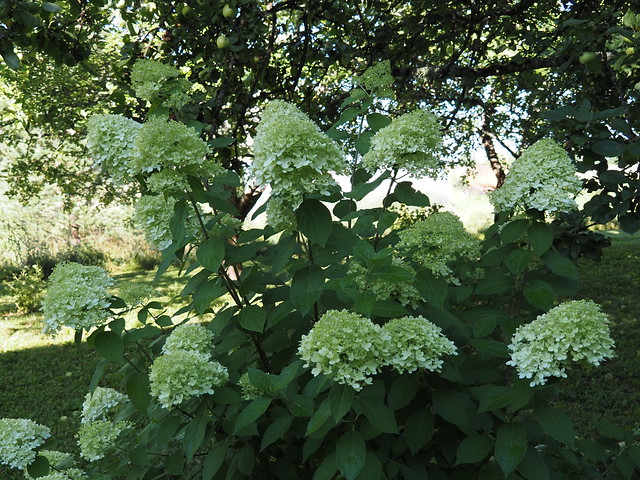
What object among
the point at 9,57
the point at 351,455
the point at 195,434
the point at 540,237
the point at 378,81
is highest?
the point at 9,57

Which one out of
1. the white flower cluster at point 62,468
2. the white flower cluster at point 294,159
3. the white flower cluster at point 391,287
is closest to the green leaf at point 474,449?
the white flower cluster at point 391,287

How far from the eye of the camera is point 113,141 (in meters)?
2.20

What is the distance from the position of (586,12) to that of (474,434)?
3878 mm

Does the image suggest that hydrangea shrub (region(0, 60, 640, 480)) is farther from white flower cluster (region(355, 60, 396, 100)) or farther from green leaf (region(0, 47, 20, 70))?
green leaf (region(0, 47, 20, 70))

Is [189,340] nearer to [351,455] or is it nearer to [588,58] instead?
[351,455]

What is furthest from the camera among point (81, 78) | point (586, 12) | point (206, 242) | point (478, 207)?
point (478, 207)

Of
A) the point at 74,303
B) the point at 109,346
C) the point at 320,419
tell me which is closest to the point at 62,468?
the point at 109,346

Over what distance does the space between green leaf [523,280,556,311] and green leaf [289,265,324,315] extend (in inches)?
28.6

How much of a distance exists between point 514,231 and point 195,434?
1.29 meters

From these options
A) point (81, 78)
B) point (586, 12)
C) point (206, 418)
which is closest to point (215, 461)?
point (206, 418)

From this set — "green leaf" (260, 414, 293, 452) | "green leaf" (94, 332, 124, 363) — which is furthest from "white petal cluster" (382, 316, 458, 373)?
"green leaf" (94, 332, 124, 363)

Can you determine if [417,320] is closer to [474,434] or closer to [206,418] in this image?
[474,434]

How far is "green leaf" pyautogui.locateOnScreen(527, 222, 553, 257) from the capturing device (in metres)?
1.95

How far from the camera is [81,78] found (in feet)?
27.7
